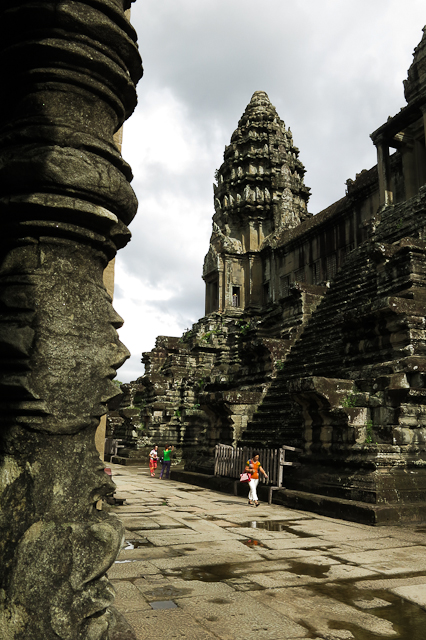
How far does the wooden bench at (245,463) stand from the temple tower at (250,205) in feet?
54.2

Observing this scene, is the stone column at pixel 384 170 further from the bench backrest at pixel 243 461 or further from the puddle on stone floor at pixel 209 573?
the puddle on stone floor at pixel 209 573

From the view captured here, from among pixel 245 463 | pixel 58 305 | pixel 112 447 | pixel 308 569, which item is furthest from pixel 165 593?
pixel 112 447

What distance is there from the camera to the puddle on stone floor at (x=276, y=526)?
6645 mm

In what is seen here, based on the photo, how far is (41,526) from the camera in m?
2.03

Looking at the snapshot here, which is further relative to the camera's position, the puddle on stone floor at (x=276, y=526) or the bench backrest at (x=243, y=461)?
the bench backrest at (x=243, y=461)

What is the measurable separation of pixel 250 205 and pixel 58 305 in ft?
92.5

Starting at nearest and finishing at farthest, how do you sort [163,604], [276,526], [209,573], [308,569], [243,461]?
[163,604] → [209,573] → [308,569] → [276,526] → [243,461]

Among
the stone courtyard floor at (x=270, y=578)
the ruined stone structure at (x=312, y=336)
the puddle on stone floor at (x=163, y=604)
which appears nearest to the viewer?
the stone courtyard floor at (x=270, y=578)

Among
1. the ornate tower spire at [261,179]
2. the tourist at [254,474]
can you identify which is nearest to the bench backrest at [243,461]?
the tourist at [254,474]

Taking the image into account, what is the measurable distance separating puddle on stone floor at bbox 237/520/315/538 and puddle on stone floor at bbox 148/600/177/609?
9.98 feet

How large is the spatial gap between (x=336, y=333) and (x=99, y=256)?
1202cm

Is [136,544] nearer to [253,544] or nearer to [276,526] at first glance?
[253,544]

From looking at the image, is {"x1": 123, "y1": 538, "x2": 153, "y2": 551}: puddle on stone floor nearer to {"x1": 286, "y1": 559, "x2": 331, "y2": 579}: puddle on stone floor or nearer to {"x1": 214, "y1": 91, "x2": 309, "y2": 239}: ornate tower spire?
{"x1": 286, "y1": 559, "x2": 331, "y2": 579}: puddle on stone floor

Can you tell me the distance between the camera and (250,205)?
29.4 meters
